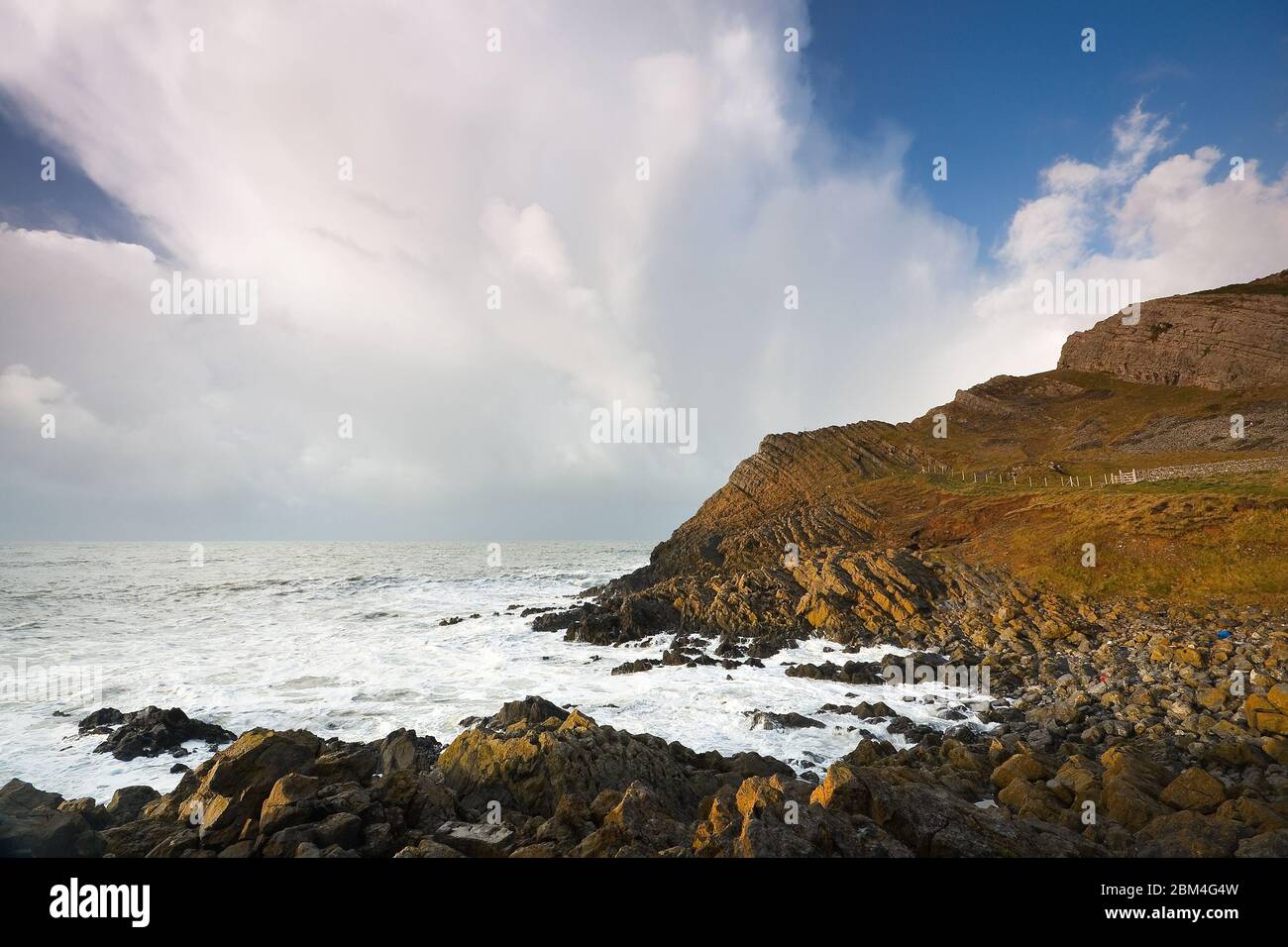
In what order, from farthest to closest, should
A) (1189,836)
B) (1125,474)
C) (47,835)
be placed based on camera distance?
(1125,474) → (47,835) → (1189,836)

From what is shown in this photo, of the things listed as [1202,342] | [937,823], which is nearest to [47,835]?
[937,823]

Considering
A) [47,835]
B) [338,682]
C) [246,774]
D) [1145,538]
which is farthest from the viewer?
[1145,538]

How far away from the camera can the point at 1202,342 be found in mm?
81125

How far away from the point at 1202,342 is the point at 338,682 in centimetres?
11649

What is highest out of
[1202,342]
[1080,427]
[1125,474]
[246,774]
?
[1202,342]

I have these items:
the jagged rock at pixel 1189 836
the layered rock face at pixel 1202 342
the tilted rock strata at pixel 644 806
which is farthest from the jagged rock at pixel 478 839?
the layered rock face at pixel 1202 342

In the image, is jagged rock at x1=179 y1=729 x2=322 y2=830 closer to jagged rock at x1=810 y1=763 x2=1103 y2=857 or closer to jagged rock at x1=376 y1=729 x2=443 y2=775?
jagged rock at x1=376 y1=729 x2=443 y2=775

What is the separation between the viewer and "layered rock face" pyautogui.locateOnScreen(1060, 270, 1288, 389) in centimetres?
7481

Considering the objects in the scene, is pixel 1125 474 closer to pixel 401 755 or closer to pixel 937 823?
pixel 937 823

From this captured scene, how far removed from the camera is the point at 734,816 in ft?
30.3

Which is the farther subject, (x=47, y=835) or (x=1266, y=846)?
(x=47, y=835)

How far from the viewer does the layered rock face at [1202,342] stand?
74.8 m

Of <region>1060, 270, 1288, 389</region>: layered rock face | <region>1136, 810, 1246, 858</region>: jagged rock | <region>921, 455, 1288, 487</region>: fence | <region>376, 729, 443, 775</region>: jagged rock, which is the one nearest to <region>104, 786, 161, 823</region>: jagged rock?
<region>376, 729, 443, 775</region>: jagged rock
